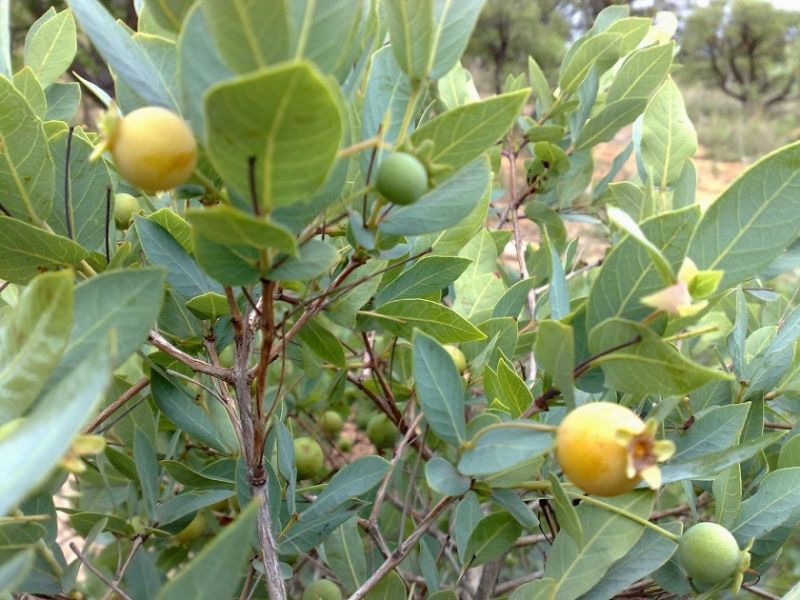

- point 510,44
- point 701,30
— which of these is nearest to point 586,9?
point 701,30

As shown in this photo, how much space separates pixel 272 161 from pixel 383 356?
0.74 meters

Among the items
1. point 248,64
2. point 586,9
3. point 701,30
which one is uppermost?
point 248,64

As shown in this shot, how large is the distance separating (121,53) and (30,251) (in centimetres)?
21

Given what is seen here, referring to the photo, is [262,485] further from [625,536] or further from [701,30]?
[701,30]

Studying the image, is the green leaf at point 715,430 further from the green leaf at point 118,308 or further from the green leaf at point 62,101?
the green leaf at point 62,101

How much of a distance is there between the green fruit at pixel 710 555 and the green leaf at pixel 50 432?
0.51 metres

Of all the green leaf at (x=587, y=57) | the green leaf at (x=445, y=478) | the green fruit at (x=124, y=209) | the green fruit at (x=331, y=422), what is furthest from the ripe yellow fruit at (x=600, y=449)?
the green fruit at (x=331, y=422)

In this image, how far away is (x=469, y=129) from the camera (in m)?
0.46

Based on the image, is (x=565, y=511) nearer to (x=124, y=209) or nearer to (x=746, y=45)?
(x=124, y=209)

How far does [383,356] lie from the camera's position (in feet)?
3.51

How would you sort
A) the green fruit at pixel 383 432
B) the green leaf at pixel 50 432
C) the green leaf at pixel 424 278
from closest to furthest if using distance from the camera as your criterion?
the green leaf at pixel 50 432
the green leaf at pixel 424 278
the green fruit at pixel 383 432

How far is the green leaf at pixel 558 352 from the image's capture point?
0.43m

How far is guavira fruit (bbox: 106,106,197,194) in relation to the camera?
362mm

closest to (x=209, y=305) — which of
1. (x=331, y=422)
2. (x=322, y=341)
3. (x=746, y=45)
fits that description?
(x=322, y=341)
